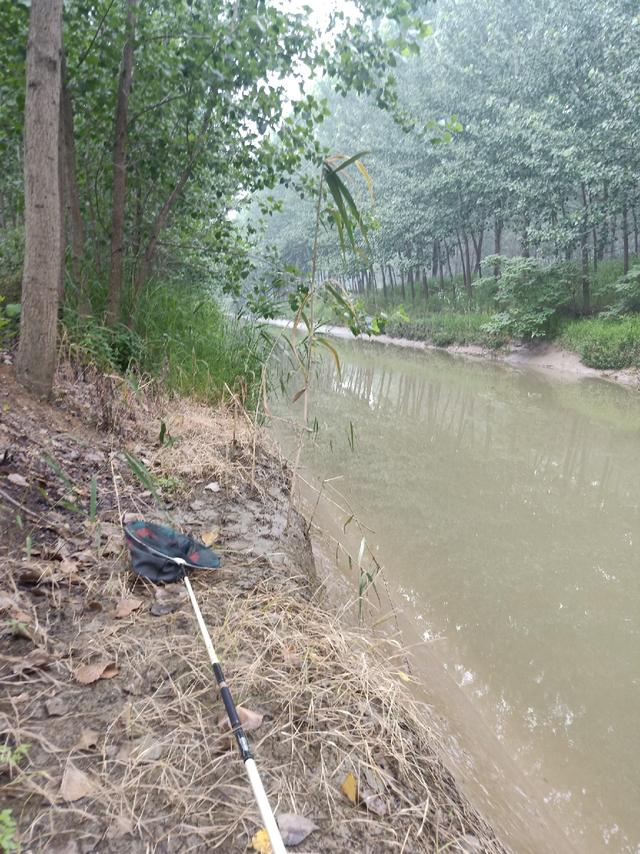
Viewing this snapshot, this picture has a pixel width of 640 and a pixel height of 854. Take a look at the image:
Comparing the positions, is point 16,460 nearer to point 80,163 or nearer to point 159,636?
point 159,636

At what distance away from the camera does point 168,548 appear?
2.09m

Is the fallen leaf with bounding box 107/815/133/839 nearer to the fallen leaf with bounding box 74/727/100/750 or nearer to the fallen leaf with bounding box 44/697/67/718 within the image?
the fallen leaf with bounding box 74/727/100/750

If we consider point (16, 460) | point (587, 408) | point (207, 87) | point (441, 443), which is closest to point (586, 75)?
point (587, 408)

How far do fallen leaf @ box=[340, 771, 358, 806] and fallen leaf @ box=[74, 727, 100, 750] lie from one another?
0.61m

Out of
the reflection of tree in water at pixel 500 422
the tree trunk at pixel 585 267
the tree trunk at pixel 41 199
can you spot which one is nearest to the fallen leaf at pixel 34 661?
the tree trunk at pixel 41 199

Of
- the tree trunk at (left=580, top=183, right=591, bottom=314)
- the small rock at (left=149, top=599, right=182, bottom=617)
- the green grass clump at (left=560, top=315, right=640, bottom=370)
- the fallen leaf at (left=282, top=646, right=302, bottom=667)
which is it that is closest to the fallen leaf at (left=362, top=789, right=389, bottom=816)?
the fallen leaf at (left=282, top=646, right=302, bottom=667)

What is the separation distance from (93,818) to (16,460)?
174 cm

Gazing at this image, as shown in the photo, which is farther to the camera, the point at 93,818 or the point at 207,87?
the point at 207,87

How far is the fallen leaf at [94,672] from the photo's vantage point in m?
1.52

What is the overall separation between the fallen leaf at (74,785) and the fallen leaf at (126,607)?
0.63 meters

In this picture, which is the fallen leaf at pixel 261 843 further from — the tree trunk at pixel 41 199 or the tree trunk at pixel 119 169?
the tree trunk at pixel 119 169

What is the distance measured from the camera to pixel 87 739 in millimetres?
1303

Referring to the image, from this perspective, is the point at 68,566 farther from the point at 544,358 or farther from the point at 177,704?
the point at 544,358

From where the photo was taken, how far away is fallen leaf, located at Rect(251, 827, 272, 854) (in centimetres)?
108
